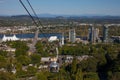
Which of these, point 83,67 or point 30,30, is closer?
point 83,67

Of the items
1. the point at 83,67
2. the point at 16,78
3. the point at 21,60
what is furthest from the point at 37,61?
the point at 16,78

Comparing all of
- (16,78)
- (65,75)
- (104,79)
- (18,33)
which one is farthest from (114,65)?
(18,33)

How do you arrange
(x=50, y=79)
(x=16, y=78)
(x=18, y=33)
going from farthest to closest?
(x=18, y=33)
(x=16, y=78)
(x=50, y=79)

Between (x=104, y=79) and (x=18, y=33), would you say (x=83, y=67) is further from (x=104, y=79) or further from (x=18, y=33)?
(x=18, y=33)

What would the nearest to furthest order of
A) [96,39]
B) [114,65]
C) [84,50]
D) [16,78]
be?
[16,78], [114,65], [84,50], [96,39]

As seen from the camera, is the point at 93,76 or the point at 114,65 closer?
the point at 93,76

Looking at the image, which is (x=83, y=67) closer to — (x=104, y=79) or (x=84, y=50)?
(x=104, y=79)

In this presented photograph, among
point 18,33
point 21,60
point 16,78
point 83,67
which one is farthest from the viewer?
point 18,33

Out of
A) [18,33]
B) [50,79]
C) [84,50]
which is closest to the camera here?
[50,79]
